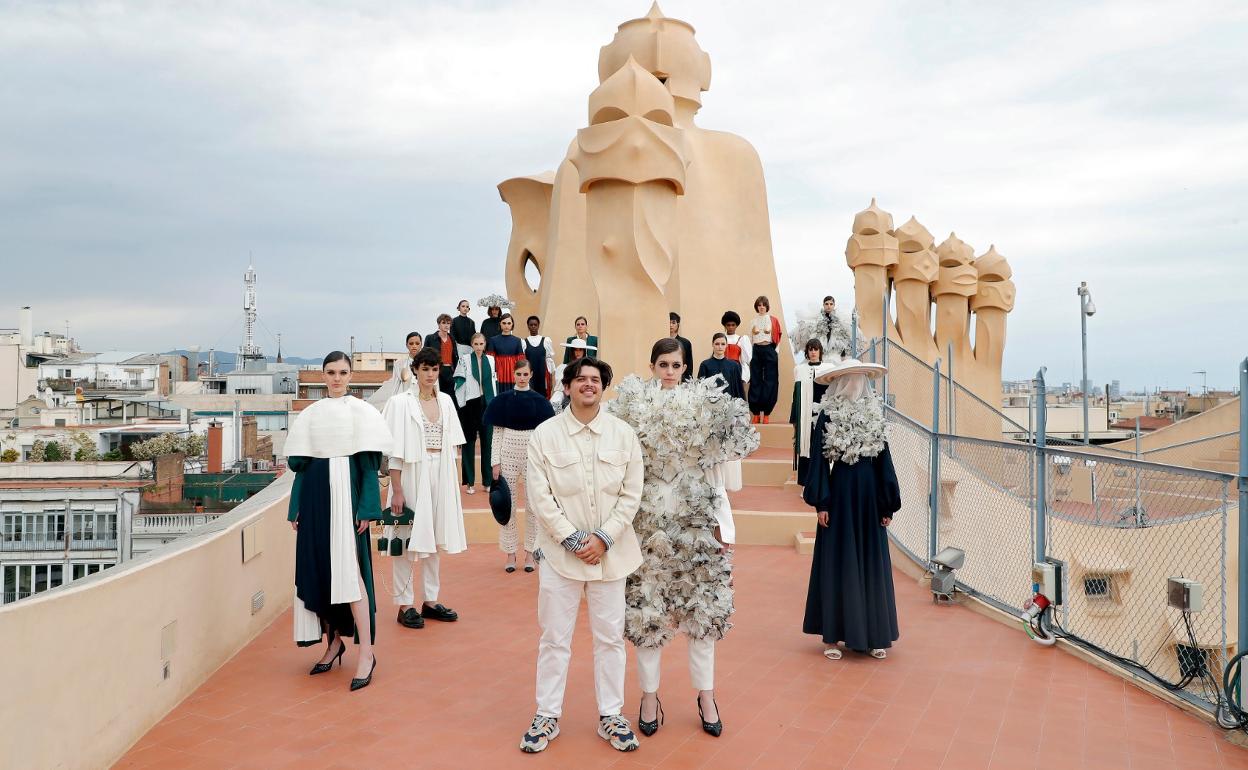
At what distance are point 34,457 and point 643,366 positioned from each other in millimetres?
27807

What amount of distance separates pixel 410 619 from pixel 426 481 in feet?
3.18

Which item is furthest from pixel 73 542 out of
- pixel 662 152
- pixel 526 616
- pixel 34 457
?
pixel 526 616

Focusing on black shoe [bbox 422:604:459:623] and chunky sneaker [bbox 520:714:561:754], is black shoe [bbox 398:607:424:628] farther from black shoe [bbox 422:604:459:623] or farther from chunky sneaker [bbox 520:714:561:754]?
chunky sneaker [bbox 520:714:561:754]

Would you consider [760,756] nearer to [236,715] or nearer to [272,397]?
[236,715]

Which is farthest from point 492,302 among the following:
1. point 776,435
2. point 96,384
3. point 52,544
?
point 96,384

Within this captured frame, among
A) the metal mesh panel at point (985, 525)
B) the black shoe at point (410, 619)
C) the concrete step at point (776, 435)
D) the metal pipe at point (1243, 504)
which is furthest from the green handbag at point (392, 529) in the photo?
the concrete step at point (776, 435)

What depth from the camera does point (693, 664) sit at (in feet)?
13.3

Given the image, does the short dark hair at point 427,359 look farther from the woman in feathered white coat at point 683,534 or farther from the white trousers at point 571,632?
the white trousers at point 571,632

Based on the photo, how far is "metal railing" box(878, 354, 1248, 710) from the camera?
567cm

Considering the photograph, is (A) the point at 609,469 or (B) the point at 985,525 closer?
(A) the point at 609,469

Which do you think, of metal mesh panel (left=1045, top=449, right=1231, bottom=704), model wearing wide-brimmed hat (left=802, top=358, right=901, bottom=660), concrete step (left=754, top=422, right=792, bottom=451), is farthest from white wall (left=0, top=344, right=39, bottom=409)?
model wearing wide-brimmed hat (left=802, top=358, right=901, bottom=660)

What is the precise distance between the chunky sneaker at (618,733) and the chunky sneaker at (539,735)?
0.10 feet

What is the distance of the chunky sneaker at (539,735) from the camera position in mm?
3830

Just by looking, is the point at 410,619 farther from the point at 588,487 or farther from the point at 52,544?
the point at 52,544
